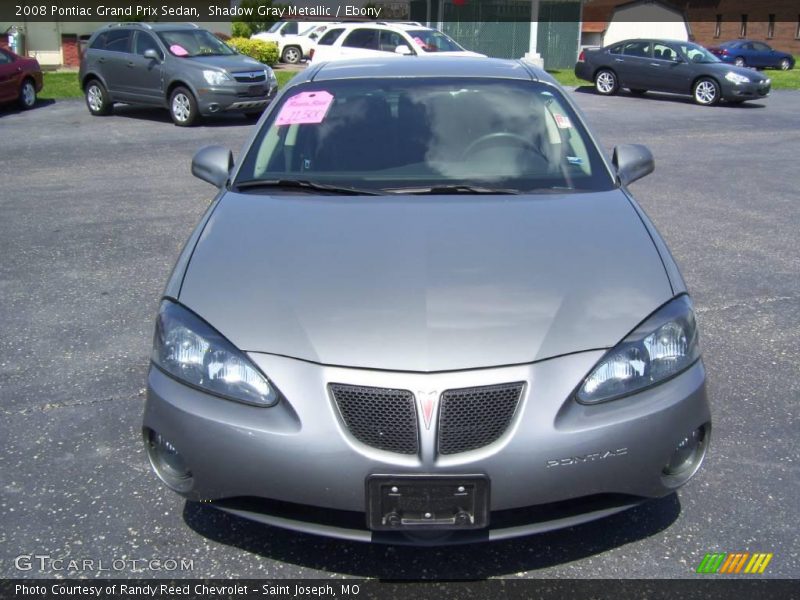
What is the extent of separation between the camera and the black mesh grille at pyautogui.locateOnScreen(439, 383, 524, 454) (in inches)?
98.8

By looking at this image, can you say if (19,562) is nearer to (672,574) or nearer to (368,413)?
(368,413)

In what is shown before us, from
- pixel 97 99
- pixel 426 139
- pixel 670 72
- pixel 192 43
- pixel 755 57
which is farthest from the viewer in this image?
pixel 755 57

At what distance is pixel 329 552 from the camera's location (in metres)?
3.00

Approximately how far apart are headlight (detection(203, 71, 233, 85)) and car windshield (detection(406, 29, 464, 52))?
21.6 feet

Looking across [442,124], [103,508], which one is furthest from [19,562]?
[442,124]

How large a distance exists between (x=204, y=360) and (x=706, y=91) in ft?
63.2

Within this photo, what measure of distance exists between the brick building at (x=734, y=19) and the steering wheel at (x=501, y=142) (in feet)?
161

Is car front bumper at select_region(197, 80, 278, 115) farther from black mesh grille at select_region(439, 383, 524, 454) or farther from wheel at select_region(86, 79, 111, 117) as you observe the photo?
black mesh grille at select_region(439, 383, 524, 454)

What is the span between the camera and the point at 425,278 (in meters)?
2.94

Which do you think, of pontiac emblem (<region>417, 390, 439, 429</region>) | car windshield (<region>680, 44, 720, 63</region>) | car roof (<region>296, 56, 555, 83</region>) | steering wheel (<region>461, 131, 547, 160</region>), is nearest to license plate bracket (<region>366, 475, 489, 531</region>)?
pontiac emblem (<region>417, 390, 439, 429</region>)

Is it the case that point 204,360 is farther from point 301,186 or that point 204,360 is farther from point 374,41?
point 374,41

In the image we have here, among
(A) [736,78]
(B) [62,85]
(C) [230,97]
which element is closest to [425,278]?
(C) [230,97]

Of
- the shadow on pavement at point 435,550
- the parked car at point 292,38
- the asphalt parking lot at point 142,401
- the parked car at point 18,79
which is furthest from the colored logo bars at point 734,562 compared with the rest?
the parked car at point 292,38
